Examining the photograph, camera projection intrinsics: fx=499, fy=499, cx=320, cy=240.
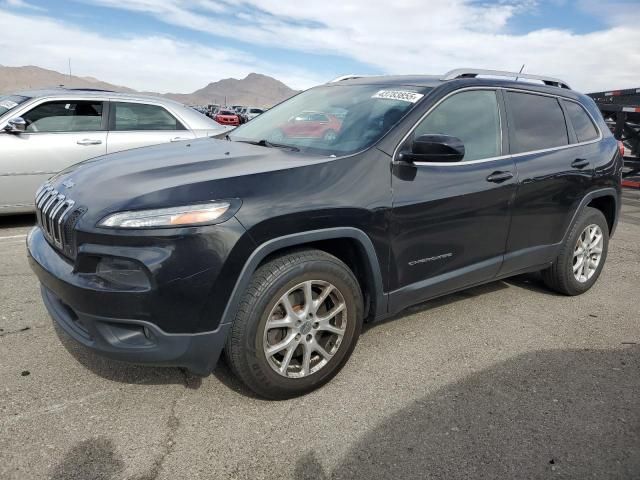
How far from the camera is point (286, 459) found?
7.41 feet

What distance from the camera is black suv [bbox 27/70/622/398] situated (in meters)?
2.26

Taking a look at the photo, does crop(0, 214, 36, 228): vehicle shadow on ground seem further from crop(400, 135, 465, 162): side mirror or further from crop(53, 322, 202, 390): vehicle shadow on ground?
crop(400, 135, 465, 162): side mirror

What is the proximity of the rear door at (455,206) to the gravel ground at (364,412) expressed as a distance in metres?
0.48

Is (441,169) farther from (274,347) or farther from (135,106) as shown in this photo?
(135,106)

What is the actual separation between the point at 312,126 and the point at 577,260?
263cm

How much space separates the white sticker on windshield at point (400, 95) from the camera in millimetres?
3148

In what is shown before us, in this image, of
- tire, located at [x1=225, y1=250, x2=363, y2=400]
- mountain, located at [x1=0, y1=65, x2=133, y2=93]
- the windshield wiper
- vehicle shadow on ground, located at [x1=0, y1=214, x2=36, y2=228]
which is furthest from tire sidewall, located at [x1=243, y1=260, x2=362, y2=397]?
mountain, located at [x1=0, y1=65, x2=133, y2=93]

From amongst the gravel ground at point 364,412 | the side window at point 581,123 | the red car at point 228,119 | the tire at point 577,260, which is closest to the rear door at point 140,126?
the gravel ground at point 364,412

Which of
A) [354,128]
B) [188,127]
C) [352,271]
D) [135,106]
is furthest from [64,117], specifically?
[352,271]

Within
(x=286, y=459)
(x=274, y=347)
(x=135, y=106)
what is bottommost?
(x=286, y=459)

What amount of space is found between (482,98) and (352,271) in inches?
63.7

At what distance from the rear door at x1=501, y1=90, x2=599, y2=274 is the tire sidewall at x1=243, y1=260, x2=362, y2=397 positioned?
1.48 metres

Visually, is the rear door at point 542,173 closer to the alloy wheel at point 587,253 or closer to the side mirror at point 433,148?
the alloy wheel at point 587,253

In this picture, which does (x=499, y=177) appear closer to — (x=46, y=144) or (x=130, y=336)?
(x=130, y=336)
